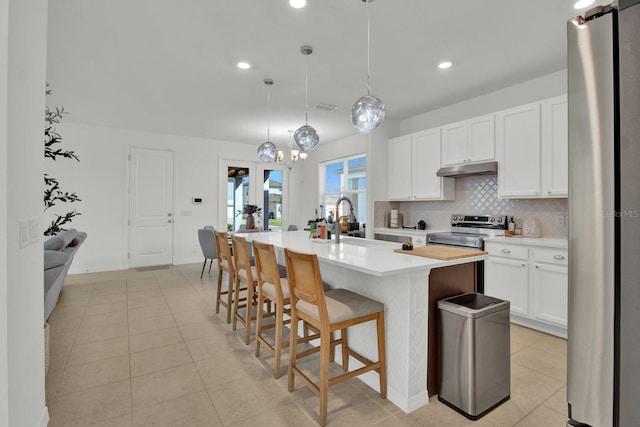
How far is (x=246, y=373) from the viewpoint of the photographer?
2.35 m

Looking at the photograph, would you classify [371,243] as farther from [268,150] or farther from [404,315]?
[268,150]

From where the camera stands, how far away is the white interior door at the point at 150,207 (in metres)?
6.23

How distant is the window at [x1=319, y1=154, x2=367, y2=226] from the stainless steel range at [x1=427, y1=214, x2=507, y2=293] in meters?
1.81

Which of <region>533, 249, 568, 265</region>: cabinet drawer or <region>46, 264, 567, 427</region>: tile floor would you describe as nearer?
<region>46, 264, 567, 427</region>: tile floor

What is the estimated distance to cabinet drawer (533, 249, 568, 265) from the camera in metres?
2.98

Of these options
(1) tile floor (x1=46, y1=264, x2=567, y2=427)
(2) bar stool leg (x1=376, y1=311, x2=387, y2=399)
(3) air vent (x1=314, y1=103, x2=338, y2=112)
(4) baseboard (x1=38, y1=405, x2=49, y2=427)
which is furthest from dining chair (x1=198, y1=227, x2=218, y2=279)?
(2) bar stool leg (x1=376, y1=311, x2=387, y2=399)

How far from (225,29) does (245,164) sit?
4846 mm

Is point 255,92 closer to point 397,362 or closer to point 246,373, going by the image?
point 246,373

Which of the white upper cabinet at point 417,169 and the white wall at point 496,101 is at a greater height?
the white wall at point 496,101

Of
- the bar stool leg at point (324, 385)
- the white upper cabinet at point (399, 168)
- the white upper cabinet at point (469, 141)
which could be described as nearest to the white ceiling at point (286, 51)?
the white upper cabinet at point (469, 141)

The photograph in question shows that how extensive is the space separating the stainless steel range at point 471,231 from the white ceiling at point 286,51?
1686mm

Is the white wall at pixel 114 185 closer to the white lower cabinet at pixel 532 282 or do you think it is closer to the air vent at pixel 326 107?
the air vent at pixel 326 107

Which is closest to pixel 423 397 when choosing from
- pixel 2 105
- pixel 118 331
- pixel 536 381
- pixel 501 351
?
pixel 501 351

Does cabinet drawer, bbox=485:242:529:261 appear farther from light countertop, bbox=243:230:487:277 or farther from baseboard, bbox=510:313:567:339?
light countertop, bbox=243:230:487:277
